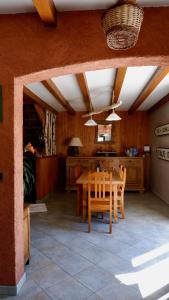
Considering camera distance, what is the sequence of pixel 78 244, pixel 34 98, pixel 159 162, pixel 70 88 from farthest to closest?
1. pixel 159 162
2. pixel 34 98
3. pixel 70 88
4. pixel 78 244

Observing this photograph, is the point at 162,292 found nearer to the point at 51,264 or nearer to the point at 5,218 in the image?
the point at 51,264

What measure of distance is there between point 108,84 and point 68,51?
2222mm

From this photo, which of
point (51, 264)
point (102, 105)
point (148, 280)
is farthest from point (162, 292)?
point (102, 105)

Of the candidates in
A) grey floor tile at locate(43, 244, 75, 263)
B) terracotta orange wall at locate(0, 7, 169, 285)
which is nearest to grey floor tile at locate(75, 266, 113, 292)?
grey floor tile at locate(43, 244, 75, 263)

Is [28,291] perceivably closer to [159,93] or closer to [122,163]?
[159,93]

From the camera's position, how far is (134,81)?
3.83 metres

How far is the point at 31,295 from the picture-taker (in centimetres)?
195

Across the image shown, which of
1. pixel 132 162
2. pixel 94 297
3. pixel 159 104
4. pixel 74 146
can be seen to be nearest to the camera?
pixel 94 297

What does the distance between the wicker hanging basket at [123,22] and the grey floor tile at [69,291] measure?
2177mm

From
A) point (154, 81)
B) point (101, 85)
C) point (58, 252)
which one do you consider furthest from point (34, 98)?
point (58, 252)

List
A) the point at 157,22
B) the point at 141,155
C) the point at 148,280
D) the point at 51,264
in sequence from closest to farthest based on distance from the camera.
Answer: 1. the point at 157,22
2. the point at 148,280
3. the point at 51,264
4. the point at 141,155

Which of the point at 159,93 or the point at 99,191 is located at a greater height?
the point at 159,93

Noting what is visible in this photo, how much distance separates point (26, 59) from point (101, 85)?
2331 mm

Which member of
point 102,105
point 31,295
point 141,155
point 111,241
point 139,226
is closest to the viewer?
point 31,295
